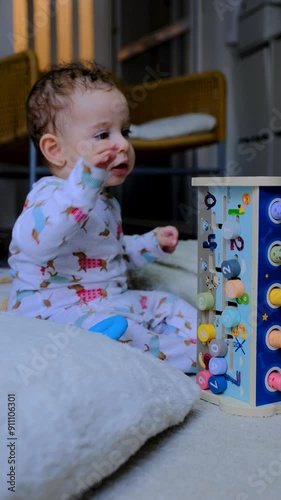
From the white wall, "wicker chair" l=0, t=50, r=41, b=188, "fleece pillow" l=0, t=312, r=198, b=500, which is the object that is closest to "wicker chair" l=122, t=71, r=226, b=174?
"wicker chair" l=0, t=50, r=41, b=188

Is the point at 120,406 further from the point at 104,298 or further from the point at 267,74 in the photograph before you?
the point at 267,74

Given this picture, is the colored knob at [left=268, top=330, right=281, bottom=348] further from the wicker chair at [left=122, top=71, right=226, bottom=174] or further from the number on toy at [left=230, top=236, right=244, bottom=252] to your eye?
the wicker chair at [left=122, top=71, right=226, bottom=174]

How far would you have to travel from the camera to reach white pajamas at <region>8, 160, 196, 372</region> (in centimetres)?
87

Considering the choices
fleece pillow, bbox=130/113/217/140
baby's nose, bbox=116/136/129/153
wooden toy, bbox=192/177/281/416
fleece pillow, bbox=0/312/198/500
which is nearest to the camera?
fleece pillow, bbox=0/312/198/500

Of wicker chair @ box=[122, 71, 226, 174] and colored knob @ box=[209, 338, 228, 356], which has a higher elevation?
wicker chair @ box=[122, 71, 226, 174]

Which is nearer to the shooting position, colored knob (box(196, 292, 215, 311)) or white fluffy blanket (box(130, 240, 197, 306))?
colored knob (box(196, 292, 215, 311))

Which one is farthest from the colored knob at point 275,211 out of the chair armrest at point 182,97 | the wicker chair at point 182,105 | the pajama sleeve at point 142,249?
the chair armrest at point 182,97

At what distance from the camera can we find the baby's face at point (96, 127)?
3.31ft

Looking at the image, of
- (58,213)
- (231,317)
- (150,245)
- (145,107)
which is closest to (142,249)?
(150,245)

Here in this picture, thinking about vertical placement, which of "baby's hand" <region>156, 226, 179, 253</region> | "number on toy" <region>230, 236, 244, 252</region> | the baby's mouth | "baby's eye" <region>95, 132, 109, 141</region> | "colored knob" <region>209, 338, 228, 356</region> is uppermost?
"baby's eye" <region>95, 132, 109, 141</region>

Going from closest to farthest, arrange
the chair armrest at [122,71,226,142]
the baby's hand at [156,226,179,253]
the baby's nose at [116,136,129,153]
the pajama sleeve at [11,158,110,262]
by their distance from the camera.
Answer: the pajama sleeve at [11,158,110,262] → the baby's nose at [116,136,129,153] → the baby's hand at [156,226,179,253] → the chair armrest at [122,71,226,142]

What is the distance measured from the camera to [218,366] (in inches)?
31.0

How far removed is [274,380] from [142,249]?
500 mm

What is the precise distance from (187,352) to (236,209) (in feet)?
0.89
